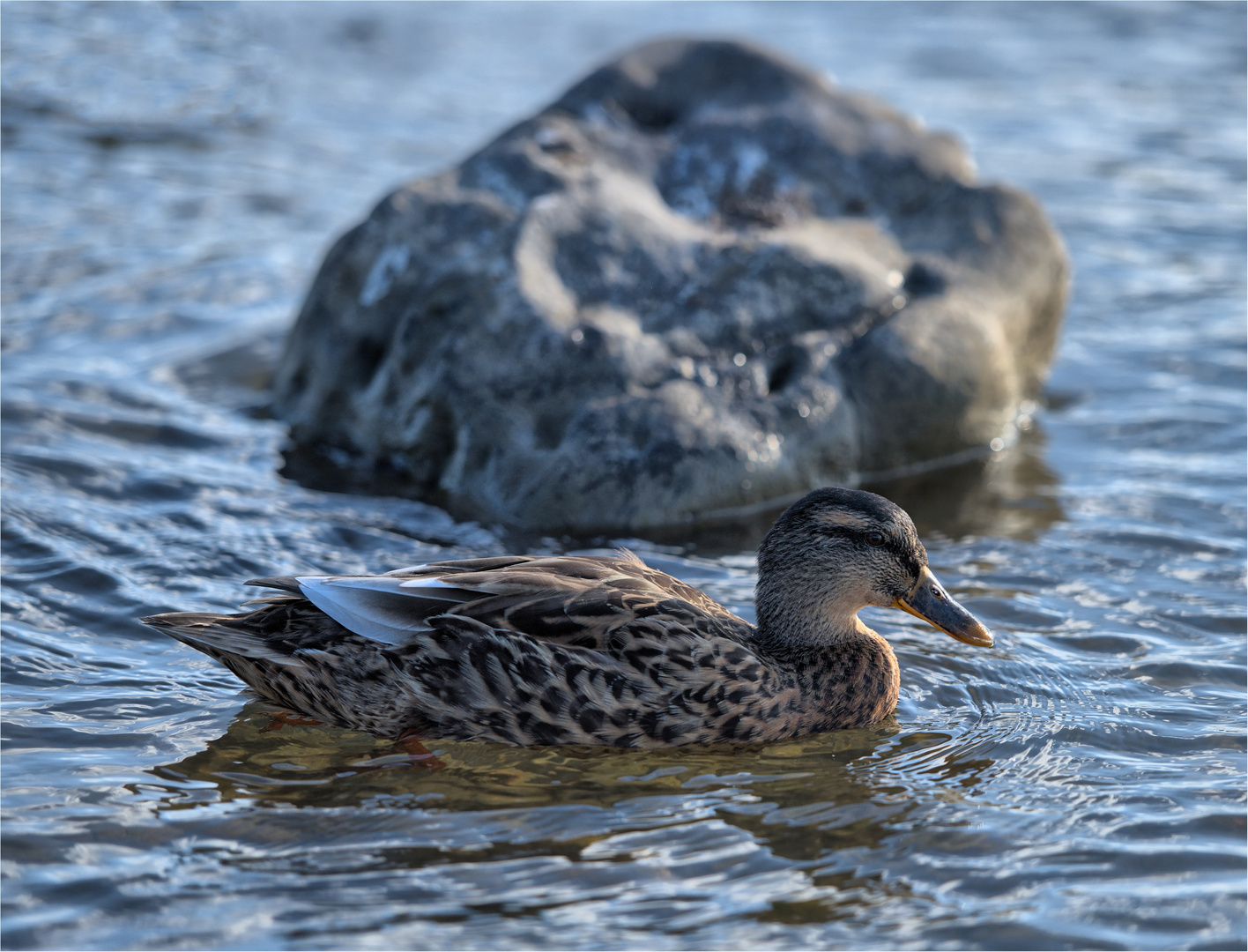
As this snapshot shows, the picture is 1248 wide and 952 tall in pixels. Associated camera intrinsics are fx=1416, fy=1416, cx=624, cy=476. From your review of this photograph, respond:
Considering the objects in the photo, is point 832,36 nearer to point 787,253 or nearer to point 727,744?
point 787,253

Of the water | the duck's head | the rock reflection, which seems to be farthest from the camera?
the rock reflection

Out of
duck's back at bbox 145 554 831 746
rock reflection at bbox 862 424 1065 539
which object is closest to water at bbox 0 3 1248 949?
rock reflection at bbox 862 424 1065 539

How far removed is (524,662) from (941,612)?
68.6 inches

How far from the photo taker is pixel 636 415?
7.50 meters

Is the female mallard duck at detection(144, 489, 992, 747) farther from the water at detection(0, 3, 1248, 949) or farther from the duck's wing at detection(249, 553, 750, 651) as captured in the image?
the water at detection(0, 3, 1248, 949)

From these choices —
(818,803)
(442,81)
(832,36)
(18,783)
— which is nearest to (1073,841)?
(818,803)

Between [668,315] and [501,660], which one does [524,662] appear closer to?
[501,660]

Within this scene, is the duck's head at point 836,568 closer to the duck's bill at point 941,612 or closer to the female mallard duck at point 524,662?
the duck's bill at point 941,612

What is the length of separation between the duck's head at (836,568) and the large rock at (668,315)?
5.73 feet

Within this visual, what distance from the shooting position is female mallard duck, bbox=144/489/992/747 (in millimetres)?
5234

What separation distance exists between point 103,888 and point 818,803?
241cm

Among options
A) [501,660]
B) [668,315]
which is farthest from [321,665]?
[668,315]

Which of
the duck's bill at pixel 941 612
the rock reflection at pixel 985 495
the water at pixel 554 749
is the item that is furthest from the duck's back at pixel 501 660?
the rock reflection at pixel 985 495

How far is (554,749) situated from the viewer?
5.30 metres
